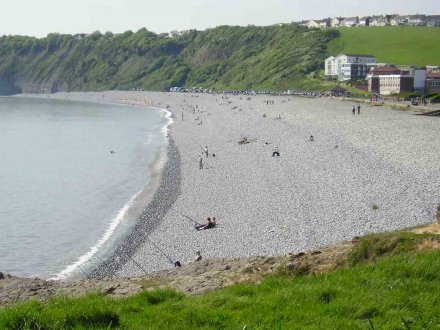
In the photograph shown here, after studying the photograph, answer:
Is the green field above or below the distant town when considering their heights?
above

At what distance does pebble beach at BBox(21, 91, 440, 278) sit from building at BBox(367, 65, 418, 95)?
43045 mm

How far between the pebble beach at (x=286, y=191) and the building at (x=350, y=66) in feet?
246

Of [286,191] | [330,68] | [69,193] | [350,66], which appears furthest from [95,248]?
[330,68]

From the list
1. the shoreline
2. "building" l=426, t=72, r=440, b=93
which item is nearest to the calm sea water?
the shoreline

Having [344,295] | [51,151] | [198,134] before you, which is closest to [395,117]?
[198,134]

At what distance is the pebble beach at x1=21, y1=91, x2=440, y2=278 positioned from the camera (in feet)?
84.8

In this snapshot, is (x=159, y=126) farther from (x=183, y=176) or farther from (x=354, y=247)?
(x=354, y=247)

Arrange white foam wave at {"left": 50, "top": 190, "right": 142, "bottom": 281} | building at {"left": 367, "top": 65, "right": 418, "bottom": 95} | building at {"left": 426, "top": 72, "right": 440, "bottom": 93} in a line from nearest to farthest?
1. white foam wave at {"left": 50, "top": 190, "right": 142, "bottom": 281}
2. building at {"left": 367, "top": 65, "right": 418, "bottom": 95}
3. building at {"left": 426, "top": 72, "right": 440, "bottom": 93}

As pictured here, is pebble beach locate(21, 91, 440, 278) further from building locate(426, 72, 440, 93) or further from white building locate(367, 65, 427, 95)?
building locate(426, 72, 440, 93)

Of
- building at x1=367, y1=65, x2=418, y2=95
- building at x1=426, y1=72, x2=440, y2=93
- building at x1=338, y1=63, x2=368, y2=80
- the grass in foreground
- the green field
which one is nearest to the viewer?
the grass in foreground

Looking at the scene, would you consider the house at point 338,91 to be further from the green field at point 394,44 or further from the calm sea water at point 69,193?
the calm sea water at point 69,193

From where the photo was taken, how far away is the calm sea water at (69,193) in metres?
28.2

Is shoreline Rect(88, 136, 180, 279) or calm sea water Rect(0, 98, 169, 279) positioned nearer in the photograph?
shoreline Rect(88, 136, 180, 279)

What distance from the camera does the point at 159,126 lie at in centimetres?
9519
